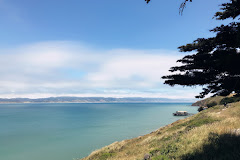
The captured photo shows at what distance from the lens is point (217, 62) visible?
→ 25.8 feet

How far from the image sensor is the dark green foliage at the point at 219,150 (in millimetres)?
7173

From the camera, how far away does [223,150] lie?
7879 millimetres

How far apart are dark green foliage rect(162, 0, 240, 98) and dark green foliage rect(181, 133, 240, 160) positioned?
107 inches

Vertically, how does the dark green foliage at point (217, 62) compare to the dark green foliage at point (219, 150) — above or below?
above

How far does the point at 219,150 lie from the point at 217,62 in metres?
4.46

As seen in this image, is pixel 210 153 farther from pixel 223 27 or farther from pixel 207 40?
pixel 223 27

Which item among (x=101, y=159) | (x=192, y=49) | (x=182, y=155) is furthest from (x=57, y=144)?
(x=192, y=49)

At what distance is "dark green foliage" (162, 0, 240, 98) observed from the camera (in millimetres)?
7652

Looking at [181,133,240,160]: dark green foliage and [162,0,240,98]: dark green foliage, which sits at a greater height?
[162,0,240,98]: dark green foliage

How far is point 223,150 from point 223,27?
617 cm

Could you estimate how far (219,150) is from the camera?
26.2 feet

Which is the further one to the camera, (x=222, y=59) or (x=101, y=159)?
(x=101, y=159)

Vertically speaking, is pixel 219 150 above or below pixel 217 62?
below

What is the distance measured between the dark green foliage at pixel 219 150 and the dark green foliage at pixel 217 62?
273cm
